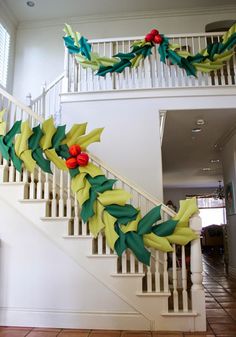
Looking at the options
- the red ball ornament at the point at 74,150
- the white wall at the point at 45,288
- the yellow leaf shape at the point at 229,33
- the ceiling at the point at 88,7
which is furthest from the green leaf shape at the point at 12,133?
the ceiling at the point at 88,7

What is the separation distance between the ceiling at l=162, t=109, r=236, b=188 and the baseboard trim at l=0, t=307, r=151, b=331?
9.59 feet

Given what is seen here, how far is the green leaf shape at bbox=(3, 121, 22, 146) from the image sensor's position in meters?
3.38

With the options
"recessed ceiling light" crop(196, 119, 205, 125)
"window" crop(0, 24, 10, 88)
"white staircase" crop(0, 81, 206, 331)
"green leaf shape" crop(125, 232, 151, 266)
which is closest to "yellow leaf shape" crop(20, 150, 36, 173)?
"white staircase" crop(0, 81, 206, 331)

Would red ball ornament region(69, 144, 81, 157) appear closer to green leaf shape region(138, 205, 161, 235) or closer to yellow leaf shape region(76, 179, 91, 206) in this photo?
yellow leaf shape region(76, 179, 91, 206)

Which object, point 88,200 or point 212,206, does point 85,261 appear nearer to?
point 88,200

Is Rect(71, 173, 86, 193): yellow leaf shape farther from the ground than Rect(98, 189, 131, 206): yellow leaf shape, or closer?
farther from the ground

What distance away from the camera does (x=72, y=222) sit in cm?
335

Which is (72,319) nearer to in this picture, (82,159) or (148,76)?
(82,159)

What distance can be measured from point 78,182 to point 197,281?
156cm

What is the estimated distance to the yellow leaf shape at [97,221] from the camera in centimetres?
307

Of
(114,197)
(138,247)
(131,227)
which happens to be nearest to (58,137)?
(114,197)

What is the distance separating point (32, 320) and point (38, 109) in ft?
10.7

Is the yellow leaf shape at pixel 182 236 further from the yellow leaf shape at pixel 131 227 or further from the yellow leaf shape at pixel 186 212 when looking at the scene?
the yellow leaf shape at pixel 131 227

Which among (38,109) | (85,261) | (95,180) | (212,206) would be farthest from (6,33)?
(212,206)
